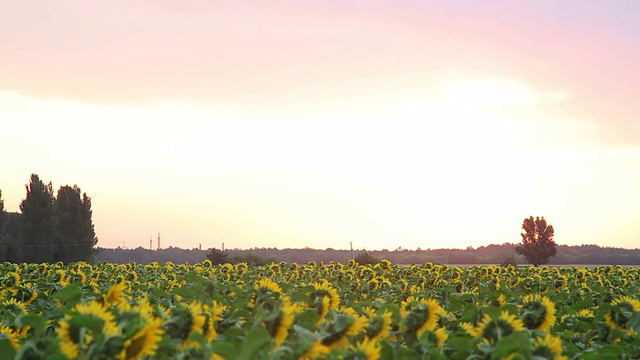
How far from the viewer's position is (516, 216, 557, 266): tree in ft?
240

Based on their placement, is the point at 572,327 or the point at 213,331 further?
the point at 572,327

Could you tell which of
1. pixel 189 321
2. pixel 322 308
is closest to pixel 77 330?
pixel 189 321

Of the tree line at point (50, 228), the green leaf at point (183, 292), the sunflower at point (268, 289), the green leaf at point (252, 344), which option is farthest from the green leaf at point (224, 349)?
the tree line at point (50, 228)

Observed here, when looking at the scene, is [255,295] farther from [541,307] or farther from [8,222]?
[8,222]

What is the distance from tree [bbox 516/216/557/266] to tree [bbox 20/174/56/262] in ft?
142

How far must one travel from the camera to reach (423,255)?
113m

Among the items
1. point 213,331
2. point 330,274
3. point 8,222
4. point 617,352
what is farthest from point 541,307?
point 8,222

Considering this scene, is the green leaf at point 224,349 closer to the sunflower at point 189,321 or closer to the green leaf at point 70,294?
the sunflower at point 189,321

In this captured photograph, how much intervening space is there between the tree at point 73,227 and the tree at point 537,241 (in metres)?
40.4

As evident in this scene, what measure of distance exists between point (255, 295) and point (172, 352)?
1366 mm

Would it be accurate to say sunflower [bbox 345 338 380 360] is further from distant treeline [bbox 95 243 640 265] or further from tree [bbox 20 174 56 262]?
distant treeline [bbox 95 243 640 265]

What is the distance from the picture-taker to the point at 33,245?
56.7 meters

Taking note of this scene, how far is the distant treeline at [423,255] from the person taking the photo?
104000mm

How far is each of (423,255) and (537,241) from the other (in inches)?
1554
